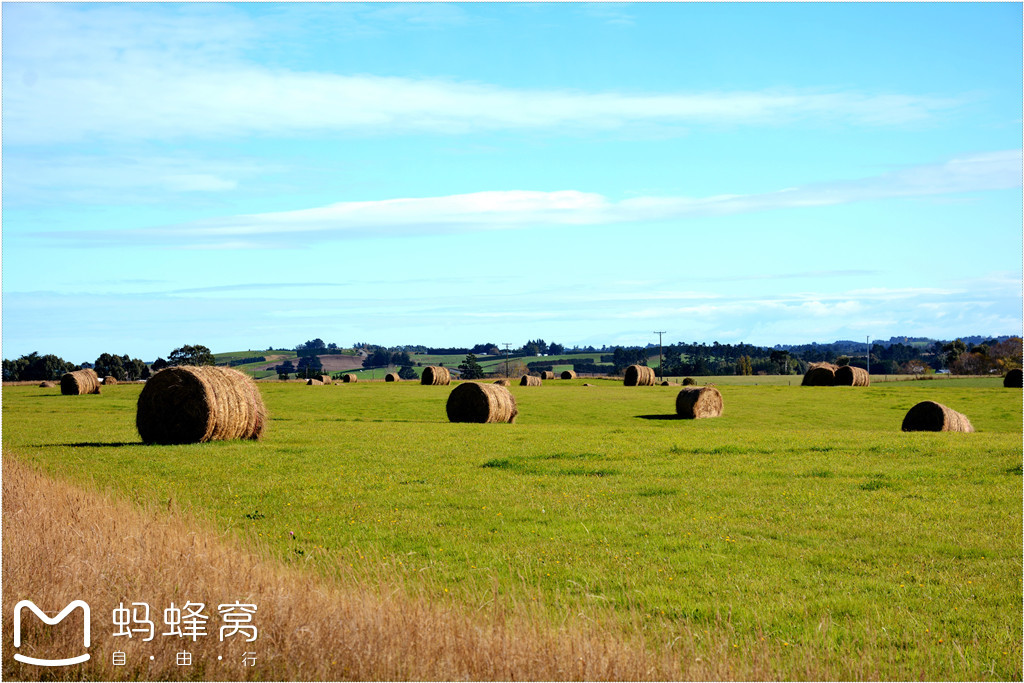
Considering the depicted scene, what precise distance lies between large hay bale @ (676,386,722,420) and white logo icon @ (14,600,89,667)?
41.0 metres

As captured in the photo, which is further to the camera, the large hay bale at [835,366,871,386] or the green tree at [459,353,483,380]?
the green tree at [459,353,483,380]

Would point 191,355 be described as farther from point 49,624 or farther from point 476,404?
point 49,624

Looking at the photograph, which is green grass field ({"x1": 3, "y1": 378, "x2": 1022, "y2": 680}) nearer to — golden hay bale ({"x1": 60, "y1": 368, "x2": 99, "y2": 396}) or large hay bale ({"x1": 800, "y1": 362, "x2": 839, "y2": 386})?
golden hay bale ({"x1": 60, "y1": 368, "x2": 99, "y2": 396})

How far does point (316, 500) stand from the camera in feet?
54.2

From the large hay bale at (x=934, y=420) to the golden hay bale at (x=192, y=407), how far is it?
24.2m

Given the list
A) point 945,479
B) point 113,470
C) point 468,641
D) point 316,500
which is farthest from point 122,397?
point 468,641

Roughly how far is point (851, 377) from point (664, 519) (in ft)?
223

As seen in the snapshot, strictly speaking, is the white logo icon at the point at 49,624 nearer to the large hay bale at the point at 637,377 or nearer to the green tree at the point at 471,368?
the large hay bale at the point at 637,377

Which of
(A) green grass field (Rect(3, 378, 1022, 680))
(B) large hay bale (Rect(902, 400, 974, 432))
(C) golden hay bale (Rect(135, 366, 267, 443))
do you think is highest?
(C) golden hay bale (Rect(135, 366, 267, 443))

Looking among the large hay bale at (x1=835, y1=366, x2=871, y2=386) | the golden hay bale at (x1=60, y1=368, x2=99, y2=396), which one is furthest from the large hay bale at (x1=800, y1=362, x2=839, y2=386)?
the golden hay bale at (x1=60, y1=368, x2=99, y2=396)

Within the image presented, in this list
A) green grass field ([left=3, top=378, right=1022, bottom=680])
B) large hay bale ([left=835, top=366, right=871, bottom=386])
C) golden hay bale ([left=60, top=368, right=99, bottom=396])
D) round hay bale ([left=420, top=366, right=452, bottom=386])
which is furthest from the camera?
round hay bale ([left=420, top=366, right=452, bottom=386])

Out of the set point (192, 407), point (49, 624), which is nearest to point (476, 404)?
point (192, 407)

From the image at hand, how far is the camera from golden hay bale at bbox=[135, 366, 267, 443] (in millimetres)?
26734

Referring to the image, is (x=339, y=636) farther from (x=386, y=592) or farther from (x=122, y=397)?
(x=122, y=397)
